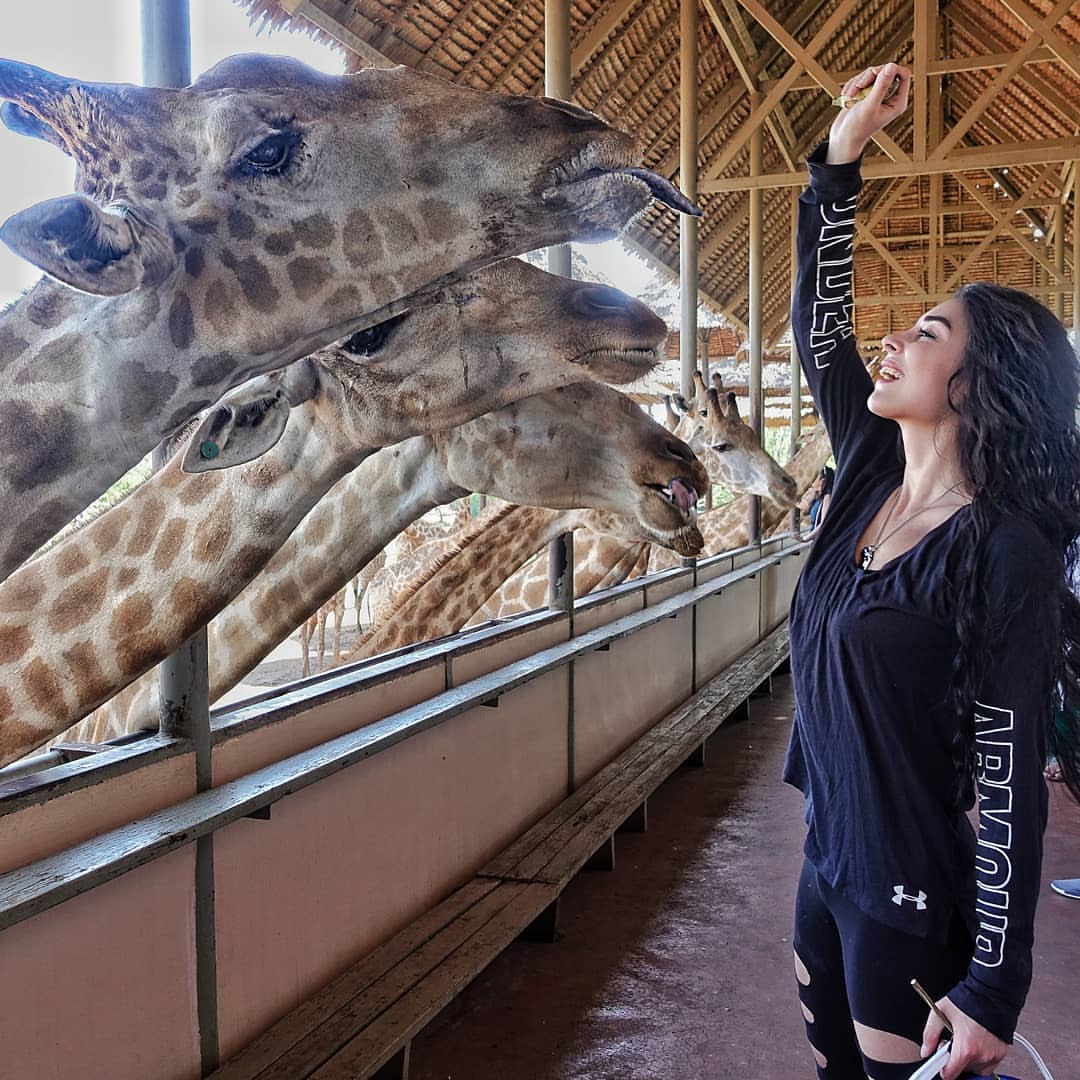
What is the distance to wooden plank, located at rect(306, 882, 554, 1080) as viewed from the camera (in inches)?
94.4

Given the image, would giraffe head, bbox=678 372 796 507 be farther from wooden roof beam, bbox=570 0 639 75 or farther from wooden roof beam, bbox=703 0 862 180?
wooden roof beam, bbox=570 0 639 75

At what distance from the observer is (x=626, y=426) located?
381 cm

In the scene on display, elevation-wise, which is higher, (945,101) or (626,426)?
(945,101)

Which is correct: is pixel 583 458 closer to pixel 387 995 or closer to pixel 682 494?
pixel 682 494

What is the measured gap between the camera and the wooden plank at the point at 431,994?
2.40 m

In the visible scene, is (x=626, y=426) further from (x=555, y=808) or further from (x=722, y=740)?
(x=722, y=740)

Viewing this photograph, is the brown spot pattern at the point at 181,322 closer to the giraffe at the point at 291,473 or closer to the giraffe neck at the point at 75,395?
the giraffe neck at the point at 75,395

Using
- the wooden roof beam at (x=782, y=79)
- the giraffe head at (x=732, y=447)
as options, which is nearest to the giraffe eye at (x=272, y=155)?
the wooden roof beam at (x=782, y=79)

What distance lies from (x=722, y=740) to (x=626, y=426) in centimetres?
370

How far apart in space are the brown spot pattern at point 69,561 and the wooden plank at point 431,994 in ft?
4.31

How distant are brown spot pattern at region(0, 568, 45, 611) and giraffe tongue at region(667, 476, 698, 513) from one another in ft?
7.07

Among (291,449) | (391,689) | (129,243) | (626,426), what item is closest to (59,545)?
(291,449)

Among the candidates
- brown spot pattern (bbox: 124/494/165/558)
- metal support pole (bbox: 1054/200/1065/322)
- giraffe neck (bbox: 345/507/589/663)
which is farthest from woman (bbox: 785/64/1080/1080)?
metal support pole (bbox: 1054/200/1065/322)

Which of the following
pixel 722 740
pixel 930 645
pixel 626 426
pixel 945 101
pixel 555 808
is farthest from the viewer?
pixel 945 101
